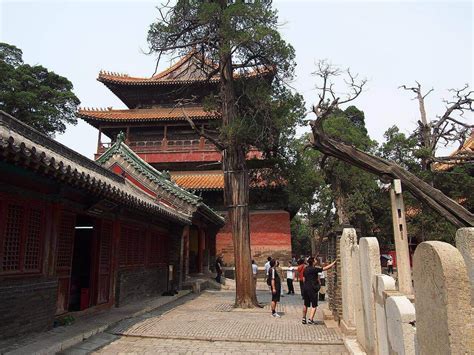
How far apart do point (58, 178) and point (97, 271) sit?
13.3 ft

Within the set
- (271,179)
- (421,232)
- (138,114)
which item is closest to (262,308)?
(271,179)

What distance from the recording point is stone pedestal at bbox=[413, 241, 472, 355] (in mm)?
2086

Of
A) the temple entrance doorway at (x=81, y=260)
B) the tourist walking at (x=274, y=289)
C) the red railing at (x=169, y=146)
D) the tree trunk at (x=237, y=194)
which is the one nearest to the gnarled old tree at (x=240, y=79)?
the tree trunk at (x=237, y=194)

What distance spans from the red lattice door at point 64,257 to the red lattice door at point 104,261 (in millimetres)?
1258

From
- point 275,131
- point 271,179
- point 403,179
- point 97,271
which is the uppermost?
point 275,131

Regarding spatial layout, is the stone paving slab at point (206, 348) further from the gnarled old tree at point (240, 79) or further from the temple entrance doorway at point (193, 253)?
the temple entrance doorway at point (193, 253)

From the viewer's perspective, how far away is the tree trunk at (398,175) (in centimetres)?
498

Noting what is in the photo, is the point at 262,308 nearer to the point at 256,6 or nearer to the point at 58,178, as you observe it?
the point at 58,178

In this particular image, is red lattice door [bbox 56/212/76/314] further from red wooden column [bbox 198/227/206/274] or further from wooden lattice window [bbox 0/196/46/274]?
red wooden column [bbox 198/227/206/274]

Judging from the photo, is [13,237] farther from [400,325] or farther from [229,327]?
[400,325]

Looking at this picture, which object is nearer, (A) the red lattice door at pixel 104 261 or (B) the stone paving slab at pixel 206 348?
(B) the stone paving slab at pixel 206 348

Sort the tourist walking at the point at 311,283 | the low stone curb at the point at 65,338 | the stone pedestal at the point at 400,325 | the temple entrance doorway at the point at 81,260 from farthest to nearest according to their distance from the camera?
the temple entrance doorway at the point at 81,260, the tourist walking at the point at 311,283, the low stone curb at the point at 65,338, the stone pedestal at the point at 400,325

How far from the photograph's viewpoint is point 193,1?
11375 millimetres

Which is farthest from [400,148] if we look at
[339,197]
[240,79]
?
[240,79]
